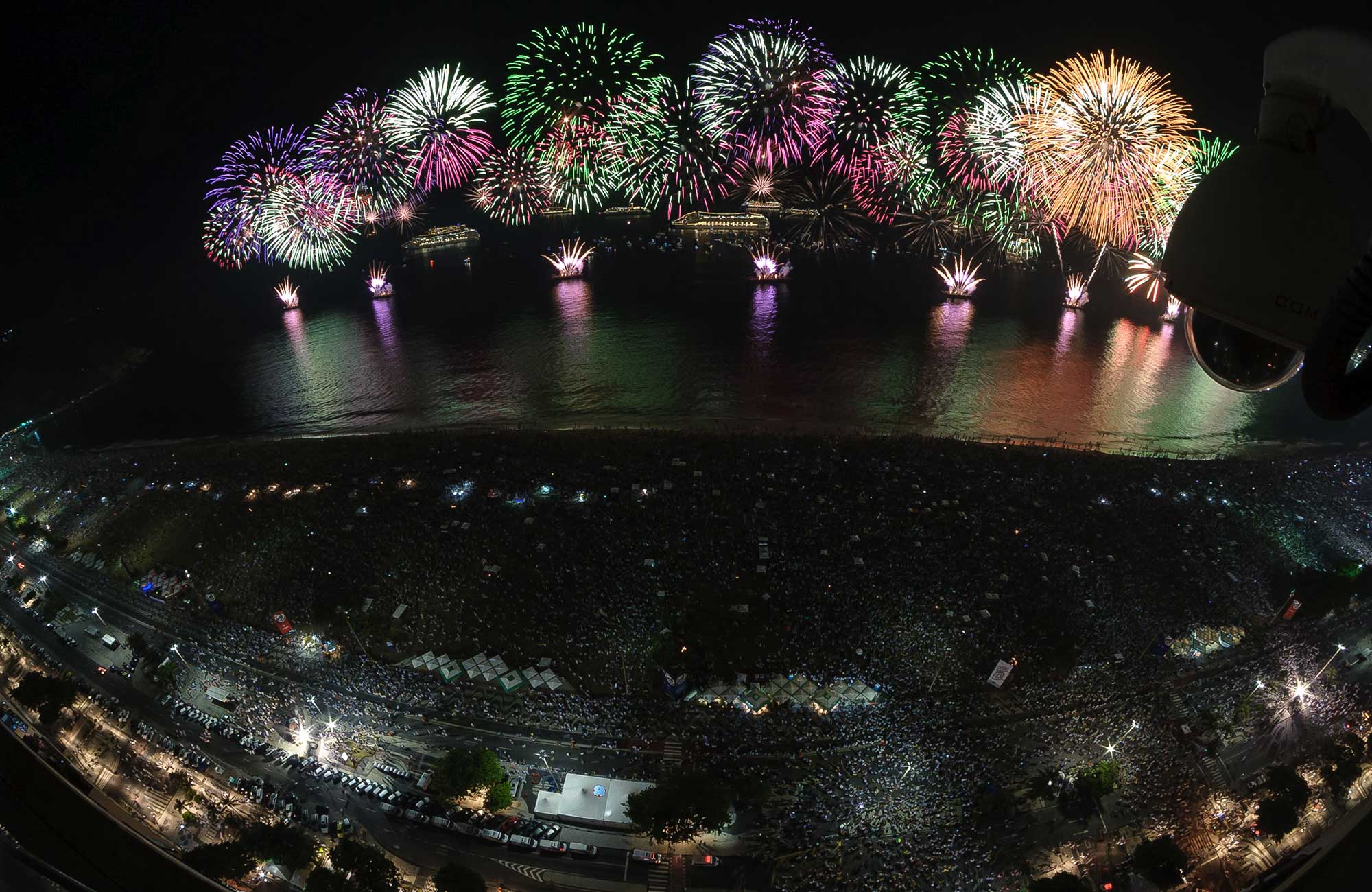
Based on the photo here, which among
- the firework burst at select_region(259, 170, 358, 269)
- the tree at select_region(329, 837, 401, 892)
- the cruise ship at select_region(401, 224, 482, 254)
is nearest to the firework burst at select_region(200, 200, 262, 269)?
the firework burst at select_region(259, 170, 358, 269)

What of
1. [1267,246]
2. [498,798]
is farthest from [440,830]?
[1267,246]

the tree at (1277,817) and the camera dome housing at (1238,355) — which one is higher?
the camera dome housing at (1238,355)

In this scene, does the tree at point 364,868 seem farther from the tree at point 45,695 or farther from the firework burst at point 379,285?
the firework burst at point 379,285

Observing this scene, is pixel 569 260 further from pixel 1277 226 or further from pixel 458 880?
pixel 1277 226

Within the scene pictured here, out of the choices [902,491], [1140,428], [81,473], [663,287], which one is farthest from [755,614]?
[663,287]

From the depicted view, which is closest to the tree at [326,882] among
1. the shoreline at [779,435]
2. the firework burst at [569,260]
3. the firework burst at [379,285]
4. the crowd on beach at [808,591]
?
the crowd on beach at [808,591]

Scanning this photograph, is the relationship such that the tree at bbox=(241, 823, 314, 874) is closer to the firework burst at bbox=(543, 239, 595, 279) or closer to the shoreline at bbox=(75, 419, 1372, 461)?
the shoreline at bbox=(75, 419, 1372, 461)

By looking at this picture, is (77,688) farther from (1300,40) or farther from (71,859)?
(1300,40)
